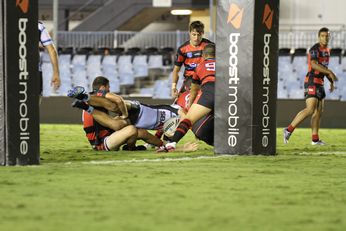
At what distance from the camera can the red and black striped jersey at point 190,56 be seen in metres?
13.9

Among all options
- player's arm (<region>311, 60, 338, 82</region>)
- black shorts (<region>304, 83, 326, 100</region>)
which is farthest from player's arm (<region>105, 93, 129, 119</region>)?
player's arm (<region>311, 60, 338, 82</region>)

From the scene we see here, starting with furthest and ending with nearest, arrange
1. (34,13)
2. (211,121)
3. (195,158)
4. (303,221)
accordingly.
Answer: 1. (211,121)
2. (195,158)
3. (34,13)
4. (303,221)

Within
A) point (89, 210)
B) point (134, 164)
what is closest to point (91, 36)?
point (134, 164)

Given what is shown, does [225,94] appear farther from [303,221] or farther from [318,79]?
[303,221]

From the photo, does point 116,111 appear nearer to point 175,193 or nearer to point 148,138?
point 148,138

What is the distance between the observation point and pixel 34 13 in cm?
928

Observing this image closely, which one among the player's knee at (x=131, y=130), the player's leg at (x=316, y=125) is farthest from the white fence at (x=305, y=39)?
the player's knee at (x=131, y=130)

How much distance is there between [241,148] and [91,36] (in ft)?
60.2

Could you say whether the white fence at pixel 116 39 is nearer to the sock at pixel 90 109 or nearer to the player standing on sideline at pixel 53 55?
the sock at pixel 90 109

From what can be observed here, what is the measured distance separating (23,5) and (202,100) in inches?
122

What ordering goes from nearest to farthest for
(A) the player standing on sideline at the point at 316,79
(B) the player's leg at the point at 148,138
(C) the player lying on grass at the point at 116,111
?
(C) the player lying on grass at the point at 116,111 < (B) the player's leg at the point at 148,138 < (A) the player standing on sideline at the point at 316,79

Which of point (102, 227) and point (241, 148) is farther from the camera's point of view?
point (241, 148)

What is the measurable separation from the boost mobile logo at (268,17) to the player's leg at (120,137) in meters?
2.27

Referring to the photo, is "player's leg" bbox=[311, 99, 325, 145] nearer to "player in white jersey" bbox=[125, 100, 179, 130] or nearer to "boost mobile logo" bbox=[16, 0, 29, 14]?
"player in white jersey" bbox=[125, 100, 179, 130]
